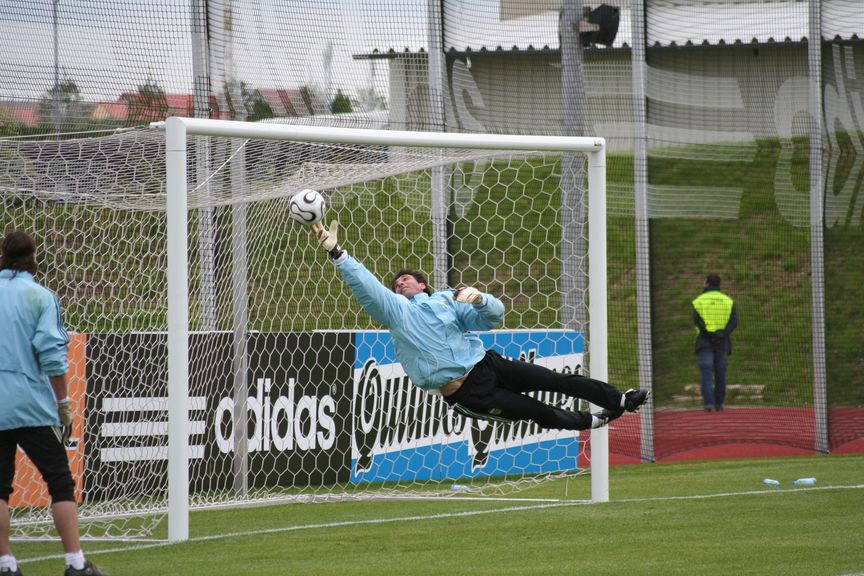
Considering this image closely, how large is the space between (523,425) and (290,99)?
4061 mm

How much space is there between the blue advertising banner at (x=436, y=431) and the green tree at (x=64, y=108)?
3.44 metres

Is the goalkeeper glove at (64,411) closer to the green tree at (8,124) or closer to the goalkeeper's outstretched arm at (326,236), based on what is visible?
the goalkeeper's outstretched arm at (326,236)

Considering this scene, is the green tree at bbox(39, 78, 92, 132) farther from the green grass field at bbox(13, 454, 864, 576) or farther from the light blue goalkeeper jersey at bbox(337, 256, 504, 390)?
the light blue goalkeeper jersey at bbox(337, 256, 504, 390)

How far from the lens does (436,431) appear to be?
35.0 feet

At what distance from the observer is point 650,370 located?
12805 millimetres

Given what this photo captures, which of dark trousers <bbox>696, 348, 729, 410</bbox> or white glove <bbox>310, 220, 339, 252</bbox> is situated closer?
white glove <bbox>310, 220, 339, 252</bbox>

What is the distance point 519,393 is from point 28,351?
311cm

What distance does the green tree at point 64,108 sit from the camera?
10758 millimetres

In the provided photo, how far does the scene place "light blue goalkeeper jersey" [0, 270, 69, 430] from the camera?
19.4 ft

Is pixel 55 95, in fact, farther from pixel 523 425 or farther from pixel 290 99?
pixel 523 425

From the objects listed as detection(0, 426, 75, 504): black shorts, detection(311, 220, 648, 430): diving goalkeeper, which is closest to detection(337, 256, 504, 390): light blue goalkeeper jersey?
detection(311, 220, 648, 430): diving goalkeeper

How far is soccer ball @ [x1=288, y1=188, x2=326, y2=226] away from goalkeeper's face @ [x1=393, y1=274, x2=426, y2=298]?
1.08 metres

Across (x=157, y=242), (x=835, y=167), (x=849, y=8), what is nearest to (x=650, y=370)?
(x=835, y=167)

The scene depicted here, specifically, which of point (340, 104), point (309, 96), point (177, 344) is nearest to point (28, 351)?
point (177, 344)
